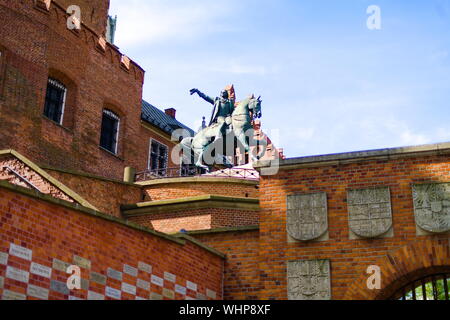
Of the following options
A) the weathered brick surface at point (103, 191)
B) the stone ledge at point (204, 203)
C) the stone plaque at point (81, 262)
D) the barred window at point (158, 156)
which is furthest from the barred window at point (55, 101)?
the stone plaque at point (81, 262)

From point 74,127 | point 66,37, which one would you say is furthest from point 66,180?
point 66,37

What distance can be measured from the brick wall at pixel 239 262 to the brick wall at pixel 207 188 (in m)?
6.90

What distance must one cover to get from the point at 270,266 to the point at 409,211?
2.79 meters

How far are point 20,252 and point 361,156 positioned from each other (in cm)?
669

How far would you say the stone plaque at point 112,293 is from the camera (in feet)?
35.3

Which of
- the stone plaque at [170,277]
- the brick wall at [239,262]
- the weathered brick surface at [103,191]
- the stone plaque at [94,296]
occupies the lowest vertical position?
the stone plaque at [94,296]

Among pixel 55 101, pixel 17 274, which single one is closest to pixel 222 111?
pixel 55 101

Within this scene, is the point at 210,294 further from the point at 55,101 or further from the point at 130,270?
the point at 55,101

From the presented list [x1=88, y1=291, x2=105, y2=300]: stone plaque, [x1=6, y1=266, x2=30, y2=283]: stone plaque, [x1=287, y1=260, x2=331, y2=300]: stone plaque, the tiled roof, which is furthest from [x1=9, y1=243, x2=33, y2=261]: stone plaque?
the tiled roof

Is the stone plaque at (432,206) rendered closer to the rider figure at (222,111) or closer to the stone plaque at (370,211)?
the stone plaque at (370,211)

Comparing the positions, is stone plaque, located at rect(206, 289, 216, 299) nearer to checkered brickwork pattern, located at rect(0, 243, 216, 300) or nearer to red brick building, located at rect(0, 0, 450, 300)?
red brick building, located at rect(0, 0, 450, 300)

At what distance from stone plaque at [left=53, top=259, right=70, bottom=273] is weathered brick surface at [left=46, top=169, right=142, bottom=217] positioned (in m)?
9.63

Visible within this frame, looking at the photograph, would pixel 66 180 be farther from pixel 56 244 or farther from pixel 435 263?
pixel 435 263
